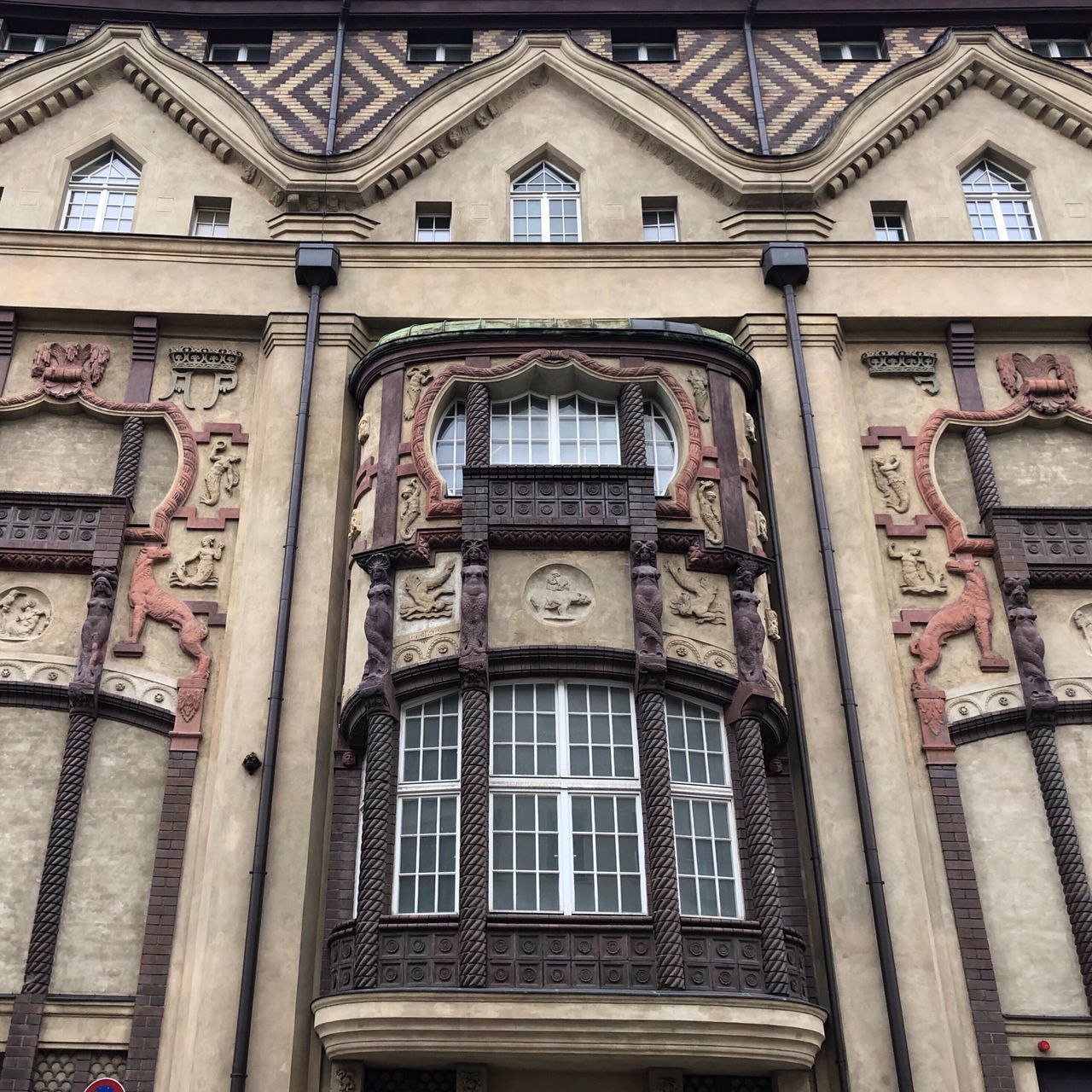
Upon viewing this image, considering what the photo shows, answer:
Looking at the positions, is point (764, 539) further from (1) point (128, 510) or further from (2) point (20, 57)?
(2) point (20, 57)

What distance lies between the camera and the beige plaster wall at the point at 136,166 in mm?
21031

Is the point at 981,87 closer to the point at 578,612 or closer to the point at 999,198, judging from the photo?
the point at 999,198

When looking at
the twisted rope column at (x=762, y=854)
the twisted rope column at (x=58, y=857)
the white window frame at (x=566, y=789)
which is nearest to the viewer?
the twisted rope column at (x=762, y=854)

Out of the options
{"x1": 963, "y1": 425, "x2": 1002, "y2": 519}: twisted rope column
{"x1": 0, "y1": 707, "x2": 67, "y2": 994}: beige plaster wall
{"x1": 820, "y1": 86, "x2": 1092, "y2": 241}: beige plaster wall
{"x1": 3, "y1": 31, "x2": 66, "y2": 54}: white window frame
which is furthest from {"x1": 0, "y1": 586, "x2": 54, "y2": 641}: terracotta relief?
{"x1": 820, "y1": 86, "x2": 1092, "y2": 241}: beige plaster wall

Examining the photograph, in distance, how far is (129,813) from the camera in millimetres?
16094

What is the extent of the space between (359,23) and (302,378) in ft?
31.0

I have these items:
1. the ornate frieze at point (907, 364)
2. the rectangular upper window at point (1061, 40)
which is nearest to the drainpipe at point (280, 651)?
the ornate frieze at point (907, 364)

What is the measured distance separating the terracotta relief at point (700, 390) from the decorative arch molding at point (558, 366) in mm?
166

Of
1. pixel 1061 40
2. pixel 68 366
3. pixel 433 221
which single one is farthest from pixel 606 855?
pixel 1061 40

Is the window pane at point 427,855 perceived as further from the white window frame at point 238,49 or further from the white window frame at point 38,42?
the white window frame at point 38,42

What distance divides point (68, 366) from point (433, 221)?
660 cm

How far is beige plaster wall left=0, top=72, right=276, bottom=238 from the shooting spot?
21.0 metres

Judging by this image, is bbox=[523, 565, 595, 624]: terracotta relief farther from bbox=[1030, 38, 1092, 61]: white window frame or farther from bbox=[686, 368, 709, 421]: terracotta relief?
bbox=[1030, 38, 1092, 61]: white window frame

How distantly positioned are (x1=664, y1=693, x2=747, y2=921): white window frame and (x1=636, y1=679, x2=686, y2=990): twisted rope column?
14 centimetres
